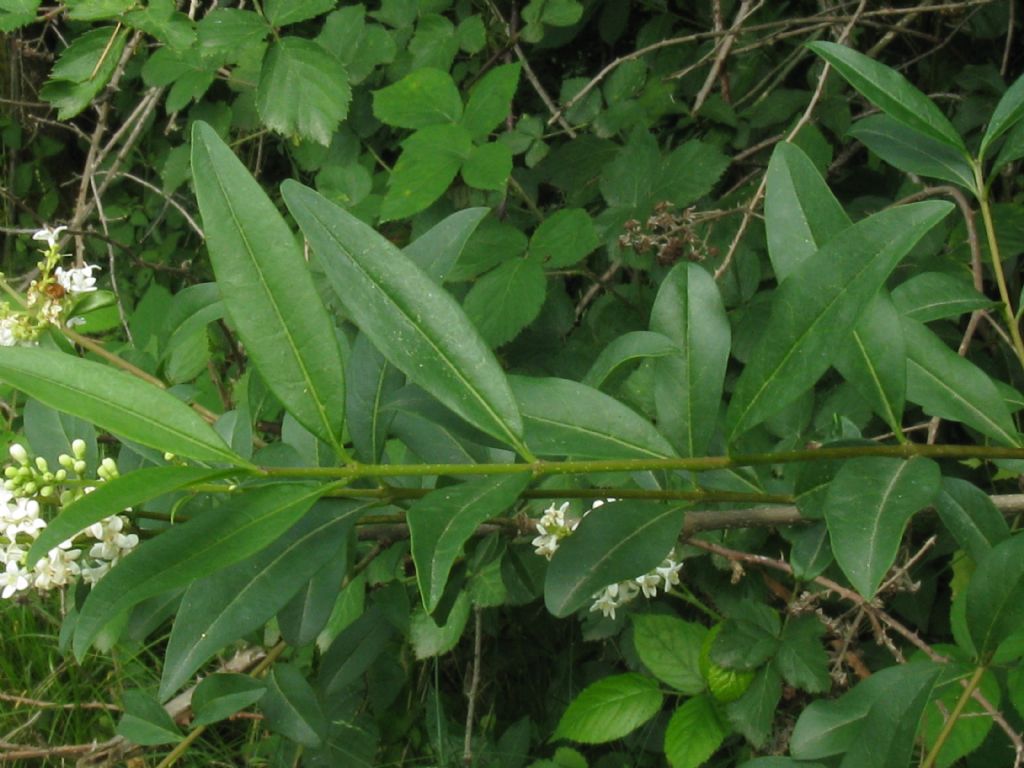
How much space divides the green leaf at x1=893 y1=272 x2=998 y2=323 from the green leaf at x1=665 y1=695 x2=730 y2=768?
838 millimetres

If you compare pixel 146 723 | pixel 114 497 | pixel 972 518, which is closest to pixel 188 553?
pixel 114 497

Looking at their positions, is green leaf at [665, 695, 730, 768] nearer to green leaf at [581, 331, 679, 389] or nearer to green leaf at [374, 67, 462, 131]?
green leaf at [581, 331, 679, 389]

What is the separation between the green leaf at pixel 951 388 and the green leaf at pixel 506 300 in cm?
68

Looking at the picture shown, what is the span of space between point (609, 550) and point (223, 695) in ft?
2.06

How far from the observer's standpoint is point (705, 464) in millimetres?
837

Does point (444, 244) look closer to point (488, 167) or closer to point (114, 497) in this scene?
point (114, 497)

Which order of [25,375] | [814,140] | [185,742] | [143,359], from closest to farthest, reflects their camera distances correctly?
[25,375] < [185,742] < [143,359] < [814,140]

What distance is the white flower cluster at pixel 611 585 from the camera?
1163 mm

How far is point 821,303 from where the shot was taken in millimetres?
795

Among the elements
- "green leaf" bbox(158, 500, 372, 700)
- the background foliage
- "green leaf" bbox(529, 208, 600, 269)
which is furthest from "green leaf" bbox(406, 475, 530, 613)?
"green leaf" bbox(529, 208, 600, 269)

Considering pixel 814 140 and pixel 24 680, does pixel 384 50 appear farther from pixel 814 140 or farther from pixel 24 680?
pixel 24 680

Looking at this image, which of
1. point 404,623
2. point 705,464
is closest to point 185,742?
point 404,623

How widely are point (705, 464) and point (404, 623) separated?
67cm

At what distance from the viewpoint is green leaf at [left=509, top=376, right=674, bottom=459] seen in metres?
0.83
